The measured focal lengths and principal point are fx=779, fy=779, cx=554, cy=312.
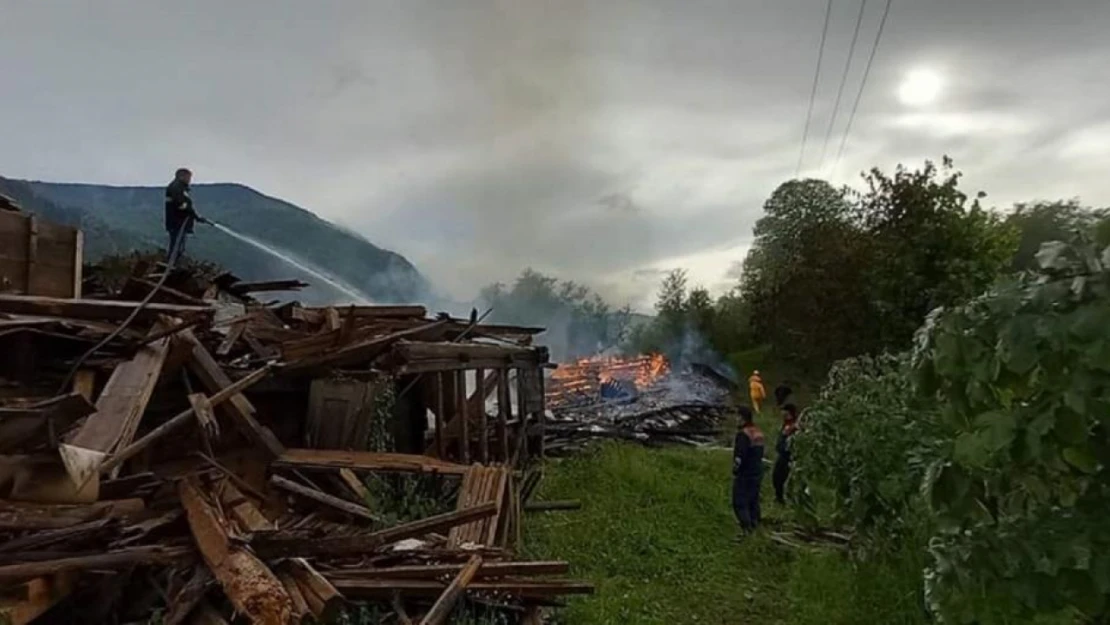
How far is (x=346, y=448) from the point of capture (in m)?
7.52

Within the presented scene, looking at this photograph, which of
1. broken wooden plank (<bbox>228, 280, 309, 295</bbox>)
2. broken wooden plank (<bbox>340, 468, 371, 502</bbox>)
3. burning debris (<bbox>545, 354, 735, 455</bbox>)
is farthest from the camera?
burning debris (<bbox>545, 354, 735, 455</bbox>)

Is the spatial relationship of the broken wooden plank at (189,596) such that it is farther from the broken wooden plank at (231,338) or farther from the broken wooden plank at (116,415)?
the broken wooden plank at (231,338)

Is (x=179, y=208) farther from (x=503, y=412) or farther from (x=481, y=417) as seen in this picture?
(x=503, y=412)

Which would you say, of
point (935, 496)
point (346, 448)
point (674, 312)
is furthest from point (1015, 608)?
point (674, 312)

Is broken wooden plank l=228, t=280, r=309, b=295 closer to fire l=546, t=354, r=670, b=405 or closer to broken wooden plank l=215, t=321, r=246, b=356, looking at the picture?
broken wooden plank l=215, t=321, r=246, b=356

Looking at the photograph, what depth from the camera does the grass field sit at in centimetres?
556

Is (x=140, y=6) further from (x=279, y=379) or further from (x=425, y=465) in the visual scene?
(x=425, y=465)

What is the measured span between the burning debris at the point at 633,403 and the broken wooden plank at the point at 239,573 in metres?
10.1

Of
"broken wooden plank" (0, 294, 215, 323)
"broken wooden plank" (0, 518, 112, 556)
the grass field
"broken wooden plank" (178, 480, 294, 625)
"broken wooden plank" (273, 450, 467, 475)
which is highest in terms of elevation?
"broken wooden plank" (0, 294, 215, 323)

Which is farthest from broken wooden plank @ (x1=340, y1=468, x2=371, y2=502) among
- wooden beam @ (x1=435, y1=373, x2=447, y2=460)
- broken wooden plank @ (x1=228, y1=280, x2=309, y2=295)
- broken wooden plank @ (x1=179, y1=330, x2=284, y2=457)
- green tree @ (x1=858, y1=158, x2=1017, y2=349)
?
green tree @ (x1=858, y1=158, x2=1017, y2=349)

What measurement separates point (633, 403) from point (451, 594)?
15847mm

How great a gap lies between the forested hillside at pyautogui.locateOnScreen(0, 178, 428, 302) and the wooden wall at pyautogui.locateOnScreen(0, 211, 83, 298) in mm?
11676

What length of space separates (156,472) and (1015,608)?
5424 mm

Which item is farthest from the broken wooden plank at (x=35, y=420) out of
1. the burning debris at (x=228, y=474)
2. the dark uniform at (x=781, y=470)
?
the dark uniform at (x=781, y=470)
